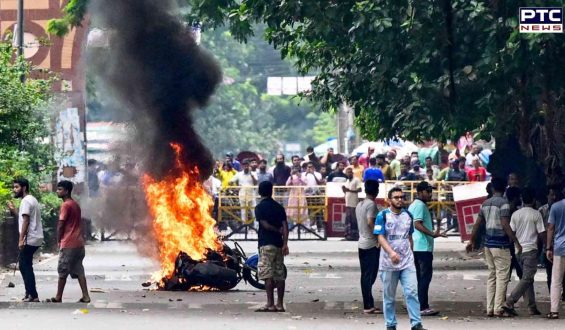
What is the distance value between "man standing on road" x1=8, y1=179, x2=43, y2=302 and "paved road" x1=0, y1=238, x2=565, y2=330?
33cm

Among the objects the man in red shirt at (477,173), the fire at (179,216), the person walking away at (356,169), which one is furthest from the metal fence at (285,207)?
the fire at (179,216)

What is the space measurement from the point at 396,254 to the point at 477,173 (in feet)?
61.7

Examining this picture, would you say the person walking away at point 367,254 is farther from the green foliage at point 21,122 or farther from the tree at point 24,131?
the green foliage at point 21,122

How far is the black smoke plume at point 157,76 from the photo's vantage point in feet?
68.9

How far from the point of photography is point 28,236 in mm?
17906

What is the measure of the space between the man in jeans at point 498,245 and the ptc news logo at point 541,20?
1806 millimetres

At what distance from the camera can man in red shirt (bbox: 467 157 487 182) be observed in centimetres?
3266

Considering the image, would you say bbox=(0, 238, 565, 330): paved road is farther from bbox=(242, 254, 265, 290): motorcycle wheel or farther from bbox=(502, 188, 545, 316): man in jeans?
bbox=(502, 188, 545, 316): man in jeans

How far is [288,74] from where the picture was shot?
92.8 meters

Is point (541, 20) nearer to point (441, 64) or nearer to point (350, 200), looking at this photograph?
point (441, 64)

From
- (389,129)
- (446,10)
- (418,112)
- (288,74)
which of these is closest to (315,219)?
(389,129)

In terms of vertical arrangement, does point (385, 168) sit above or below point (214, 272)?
above

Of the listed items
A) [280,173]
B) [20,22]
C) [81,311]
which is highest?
[20,22]

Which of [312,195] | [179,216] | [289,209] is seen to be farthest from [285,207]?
[179,216]
